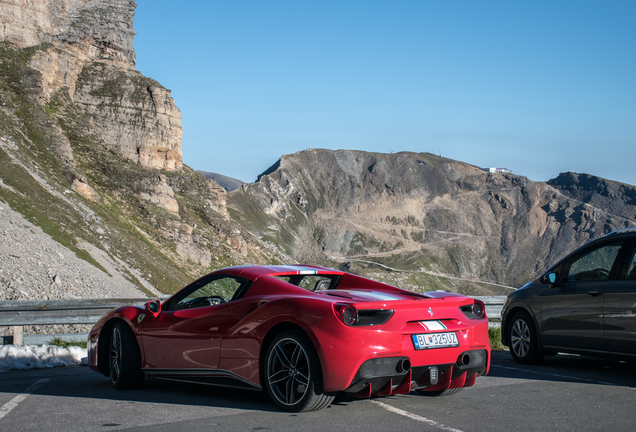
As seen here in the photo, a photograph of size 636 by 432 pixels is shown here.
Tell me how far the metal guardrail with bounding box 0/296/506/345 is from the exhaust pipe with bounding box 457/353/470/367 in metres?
5.53

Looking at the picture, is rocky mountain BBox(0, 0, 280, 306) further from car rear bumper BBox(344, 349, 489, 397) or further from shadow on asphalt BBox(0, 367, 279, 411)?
car rear bumper BBox(344, 349, 489, 397)

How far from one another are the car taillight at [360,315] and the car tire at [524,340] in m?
3.93

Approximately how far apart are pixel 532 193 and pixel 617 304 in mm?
178124

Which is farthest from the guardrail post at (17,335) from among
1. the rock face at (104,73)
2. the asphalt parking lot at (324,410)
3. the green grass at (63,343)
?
the rock face at (104,73)

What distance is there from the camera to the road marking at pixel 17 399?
16.6ft

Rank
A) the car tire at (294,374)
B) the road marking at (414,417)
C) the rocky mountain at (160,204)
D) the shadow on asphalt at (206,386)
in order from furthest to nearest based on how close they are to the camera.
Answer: the rocky mountain at (160,204)
the shadow on asphalt at (206,386)
the car tire at (294,374)
the road marking at (414,417)

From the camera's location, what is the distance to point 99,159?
5609 cm

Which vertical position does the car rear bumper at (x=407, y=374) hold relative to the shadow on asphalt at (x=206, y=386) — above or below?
above

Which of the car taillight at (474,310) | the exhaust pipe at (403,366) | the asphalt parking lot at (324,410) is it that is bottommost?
the asphalt parking lot at (324,410)

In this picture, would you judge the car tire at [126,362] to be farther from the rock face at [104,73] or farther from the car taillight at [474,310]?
the rock face at [104,73]

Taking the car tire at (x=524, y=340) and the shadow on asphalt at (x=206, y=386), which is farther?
the car tire at (x=524, y=340)

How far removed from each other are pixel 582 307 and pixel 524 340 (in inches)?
46.0

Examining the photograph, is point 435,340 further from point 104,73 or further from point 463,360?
point 104,73

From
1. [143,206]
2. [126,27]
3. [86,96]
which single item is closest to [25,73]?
[86,96]
